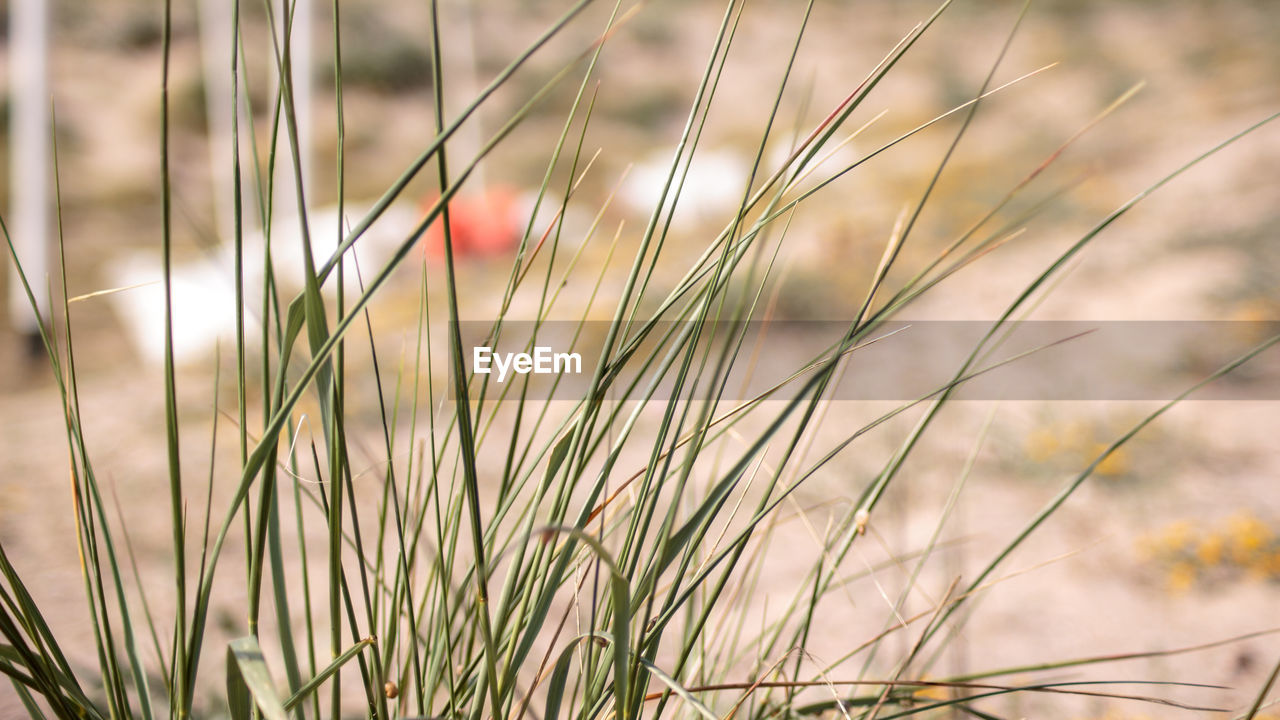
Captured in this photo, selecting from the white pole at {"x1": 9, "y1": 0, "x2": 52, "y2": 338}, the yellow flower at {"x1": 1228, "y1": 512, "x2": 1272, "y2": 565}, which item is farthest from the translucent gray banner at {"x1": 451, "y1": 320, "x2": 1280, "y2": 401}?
the white pole at {"x1": 9, "y1": 0, "x2": 52, "y2": 338}

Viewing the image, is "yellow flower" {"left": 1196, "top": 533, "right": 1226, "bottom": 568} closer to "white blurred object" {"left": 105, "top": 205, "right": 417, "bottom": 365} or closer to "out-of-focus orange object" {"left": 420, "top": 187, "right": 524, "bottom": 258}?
"white blurred object" {"left": 105, "top": 205, "right": 417, "bottom": 365}

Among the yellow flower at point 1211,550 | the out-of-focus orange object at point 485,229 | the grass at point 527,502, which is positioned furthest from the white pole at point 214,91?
the yellow flower at point 1211,550

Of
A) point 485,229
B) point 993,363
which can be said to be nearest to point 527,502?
point 993,363

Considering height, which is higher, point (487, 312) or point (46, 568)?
point (487, 312)

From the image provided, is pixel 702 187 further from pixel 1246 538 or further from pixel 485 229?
pixel 1246 538

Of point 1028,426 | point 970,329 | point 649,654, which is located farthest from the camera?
point 970,329

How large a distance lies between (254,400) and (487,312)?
1168 millimetres

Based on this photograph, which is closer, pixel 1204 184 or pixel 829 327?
pixel 829 327

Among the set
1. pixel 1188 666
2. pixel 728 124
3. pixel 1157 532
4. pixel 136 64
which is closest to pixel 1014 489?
pixel 1157 532

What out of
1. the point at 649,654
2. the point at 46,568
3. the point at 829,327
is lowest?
the point at 46,568

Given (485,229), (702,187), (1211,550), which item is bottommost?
(1211,550)

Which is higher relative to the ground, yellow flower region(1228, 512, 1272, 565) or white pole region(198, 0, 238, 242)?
white pole region(198, 0, 238, 242)

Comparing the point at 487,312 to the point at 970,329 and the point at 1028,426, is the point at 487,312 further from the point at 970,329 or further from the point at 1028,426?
the point at 1028,426

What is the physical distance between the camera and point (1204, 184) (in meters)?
3.47
